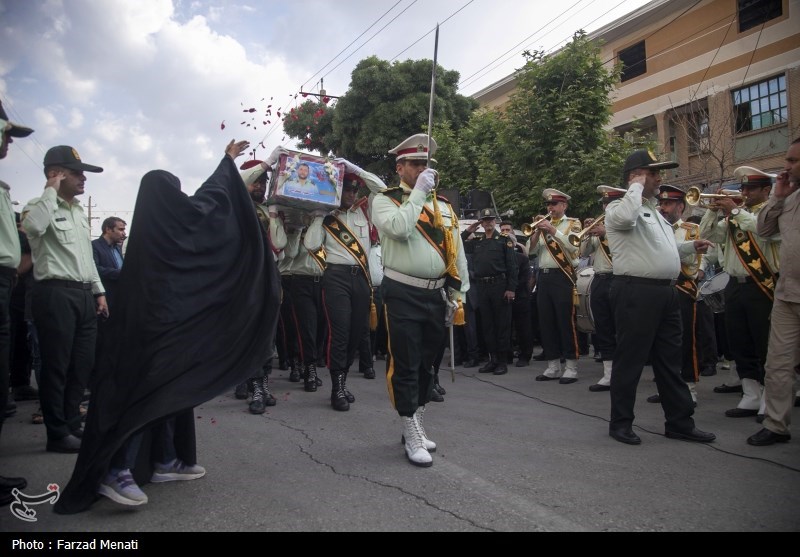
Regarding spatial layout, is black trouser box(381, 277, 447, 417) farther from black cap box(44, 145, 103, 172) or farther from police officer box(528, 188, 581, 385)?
police officer box(528, 188, 581, 385)

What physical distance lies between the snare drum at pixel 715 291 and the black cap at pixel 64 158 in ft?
21.5

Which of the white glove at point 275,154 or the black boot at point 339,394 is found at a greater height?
the white glove at point 275,154

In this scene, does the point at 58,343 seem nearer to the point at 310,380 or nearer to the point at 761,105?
the point at 310,380

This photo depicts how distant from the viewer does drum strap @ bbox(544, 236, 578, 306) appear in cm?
823

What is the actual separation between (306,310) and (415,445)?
2.91 meters

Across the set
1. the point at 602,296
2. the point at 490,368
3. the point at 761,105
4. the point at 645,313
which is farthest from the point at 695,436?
the point at 761,105

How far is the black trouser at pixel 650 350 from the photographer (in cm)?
495

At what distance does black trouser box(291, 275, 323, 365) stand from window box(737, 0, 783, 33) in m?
17.6

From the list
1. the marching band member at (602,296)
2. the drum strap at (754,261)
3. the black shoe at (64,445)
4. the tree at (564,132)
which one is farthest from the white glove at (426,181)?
the tree at (564,132)

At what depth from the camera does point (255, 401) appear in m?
6.02

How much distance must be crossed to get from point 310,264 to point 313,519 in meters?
3.98

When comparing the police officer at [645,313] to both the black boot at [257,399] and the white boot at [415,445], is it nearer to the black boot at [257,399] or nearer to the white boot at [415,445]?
the white boot at [415,445]

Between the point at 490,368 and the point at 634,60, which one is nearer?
the point at 490,368

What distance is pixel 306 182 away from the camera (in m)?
6.04
